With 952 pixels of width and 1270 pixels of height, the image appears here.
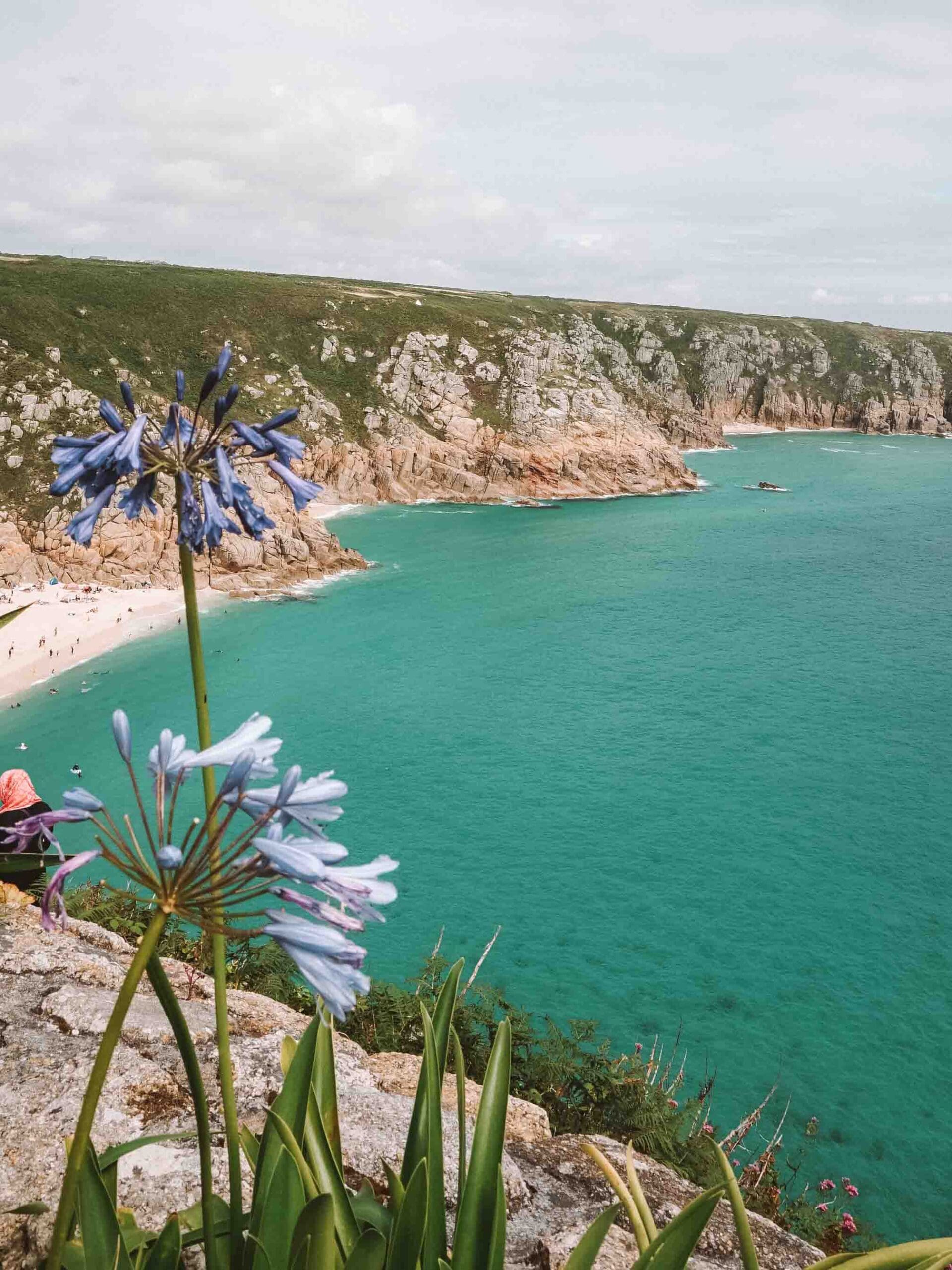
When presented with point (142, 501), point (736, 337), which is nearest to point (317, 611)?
point (142, 501)

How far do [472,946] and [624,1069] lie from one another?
13.4 metres

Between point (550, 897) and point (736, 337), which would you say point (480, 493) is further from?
point (736, 337)

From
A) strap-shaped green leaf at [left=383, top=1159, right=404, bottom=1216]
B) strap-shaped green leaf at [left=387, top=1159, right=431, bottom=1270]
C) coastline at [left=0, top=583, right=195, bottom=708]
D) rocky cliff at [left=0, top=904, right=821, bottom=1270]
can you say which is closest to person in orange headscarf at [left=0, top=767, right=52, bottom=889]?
rocky cliff at [left=0, top=904, right=821, bottom=1270]

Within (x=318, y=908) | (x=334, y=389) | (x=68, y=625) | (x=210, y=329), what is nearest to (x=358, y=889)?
(x=318, y=908)

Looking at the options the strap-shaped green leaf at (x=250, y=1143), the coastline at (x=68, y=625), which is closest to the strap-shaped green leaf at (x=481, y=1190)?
the strap-shaped green leaf at (x=250, y=1143)

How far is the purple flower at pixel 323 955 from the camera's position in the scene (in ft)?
6.88

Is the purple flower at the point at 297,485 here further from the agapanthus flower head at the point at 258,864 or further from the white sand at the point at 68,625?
the white sand at the point at 68,625

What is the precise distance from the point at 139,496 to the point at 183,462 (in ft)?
0.62

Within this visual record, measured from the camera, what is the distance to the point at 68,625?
45.2m

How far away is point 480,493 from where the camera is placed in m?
A: 82.5

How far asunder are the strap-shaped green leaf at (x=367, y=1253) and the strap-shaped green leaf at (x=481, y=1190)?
512 millimetres

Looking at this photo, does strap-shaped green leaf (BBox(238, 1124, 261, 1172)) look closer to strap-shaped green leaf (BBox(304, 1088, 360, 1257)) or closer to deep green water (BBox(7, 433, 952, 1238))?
strap-shaped green leaf (BBox(304, 1088, 360, 1257))

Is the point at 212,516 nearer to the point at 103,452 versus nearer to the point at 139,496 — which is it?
the point at 139,496

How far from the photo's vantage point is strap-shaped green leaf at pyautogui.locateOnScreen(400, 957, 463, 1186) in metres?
3.22
